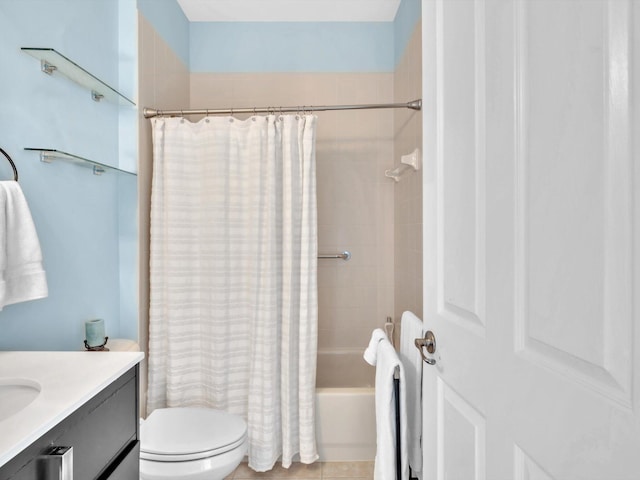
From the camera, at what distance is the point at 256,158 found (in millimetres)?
1948

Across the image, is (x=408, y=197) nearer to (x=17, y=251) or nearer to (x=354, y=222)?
(x=354, y=222)

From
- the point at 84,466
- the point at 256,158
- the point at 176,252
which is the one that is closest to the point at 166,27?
the point at 256,158

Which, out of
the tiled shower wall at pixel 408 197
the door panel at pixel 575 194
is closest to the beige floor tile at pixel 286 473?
the tiled shower wall at pixel 408 197

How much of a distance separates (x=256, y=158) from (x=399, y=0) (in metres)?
1.37

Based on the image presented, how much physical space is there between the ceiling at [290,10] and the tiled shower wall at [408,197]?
1.24 ft

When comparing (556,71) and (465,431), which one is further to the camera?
(465,431)

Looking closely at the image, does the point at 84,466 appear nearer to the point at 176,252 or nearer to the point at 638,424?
the point at 638,424

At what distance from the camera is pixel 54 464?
2.32 feet

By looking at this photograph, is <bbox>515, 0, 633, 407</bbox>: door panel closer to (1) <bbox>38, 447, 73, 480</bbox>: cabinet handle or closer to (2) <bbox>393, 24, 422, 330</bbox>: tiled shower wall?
(1) <bbox>38, 447, 73, 480</bbox>: cabinet handle

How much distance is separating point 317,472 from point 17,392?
1.50 metres

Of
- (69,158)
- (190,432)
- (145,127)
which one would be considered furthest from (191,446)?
(145,127)

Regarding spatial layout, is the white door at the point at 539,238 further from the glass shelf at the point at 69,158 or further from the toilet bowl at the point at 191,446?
the glass shelf at the point at 69,158

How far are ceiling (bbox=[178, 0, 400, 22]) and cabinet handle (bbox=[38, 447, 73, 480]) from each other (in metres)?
2.45

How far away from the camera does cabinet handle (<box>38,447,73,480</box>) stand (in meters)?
0.70
